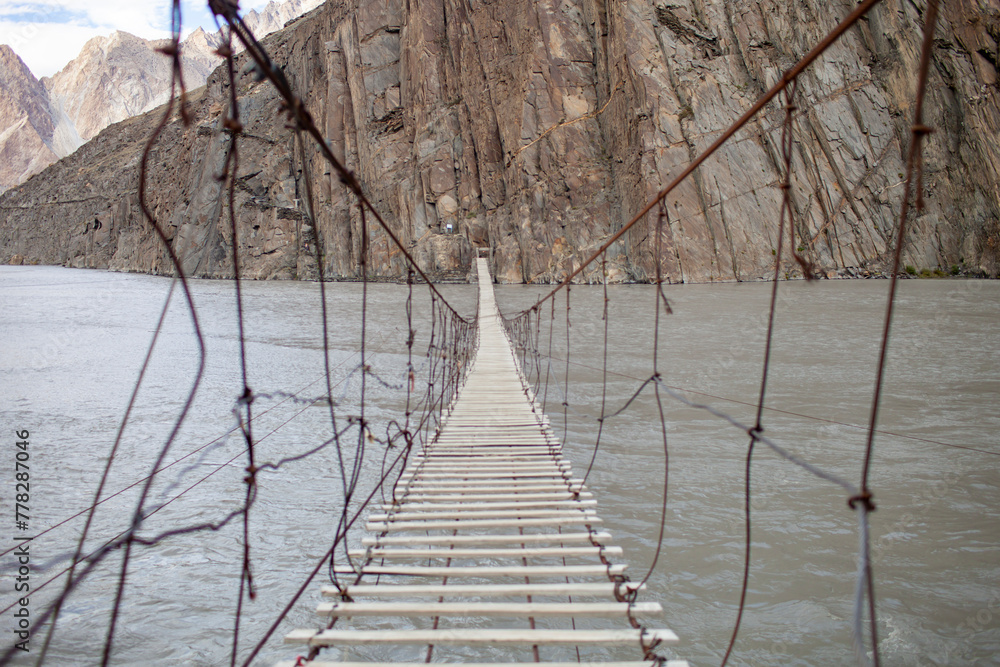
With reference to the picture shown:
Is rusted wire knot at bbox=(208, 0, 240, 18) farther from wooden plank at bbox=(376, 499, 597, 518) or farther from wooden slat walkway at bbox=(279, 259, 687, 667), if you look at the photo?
wooden plank at bbox=(376, 499, 597, 518)

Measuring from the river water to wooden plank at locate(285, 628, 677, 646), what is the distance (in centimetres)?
108

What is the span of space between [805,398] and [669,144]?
697 inches

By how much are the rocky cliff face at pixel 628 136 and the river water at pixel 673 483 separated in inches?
Result: 464

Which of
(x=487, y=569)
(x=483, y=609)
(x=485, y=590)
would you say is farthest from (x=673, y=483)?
(x=483, y=609)

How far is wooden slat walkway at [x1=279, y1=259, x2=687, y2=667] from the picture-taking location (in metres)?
1.92

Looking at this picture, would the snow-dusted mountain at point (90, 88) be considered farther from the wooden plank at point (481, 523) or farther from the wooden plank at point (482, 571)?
the wooden plank at point (482, 571)

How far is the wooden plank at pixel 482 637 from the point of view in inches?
72.7

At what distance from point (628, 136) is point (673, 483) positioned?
2168 centimetres

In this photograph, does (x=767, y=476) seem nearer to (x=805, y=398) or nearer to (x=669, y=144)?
(x=805, y=398)

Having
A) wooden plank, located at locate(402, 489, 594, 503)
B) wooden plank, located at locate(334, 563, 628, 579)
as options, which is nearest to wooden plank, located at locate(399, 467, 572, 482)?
wooden plank, located at locate(402, 489, 594, 503)

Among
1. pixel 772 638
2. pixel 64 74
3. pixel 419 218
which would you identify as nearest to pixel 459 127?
pixel 419 218

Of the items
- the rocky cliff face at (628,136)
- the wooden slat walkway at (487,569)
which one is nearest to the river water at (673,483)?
the wooden slat walkway at (487,569)

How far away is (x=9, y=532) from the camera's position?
4094mm

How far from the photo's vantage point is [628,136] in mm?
24031
